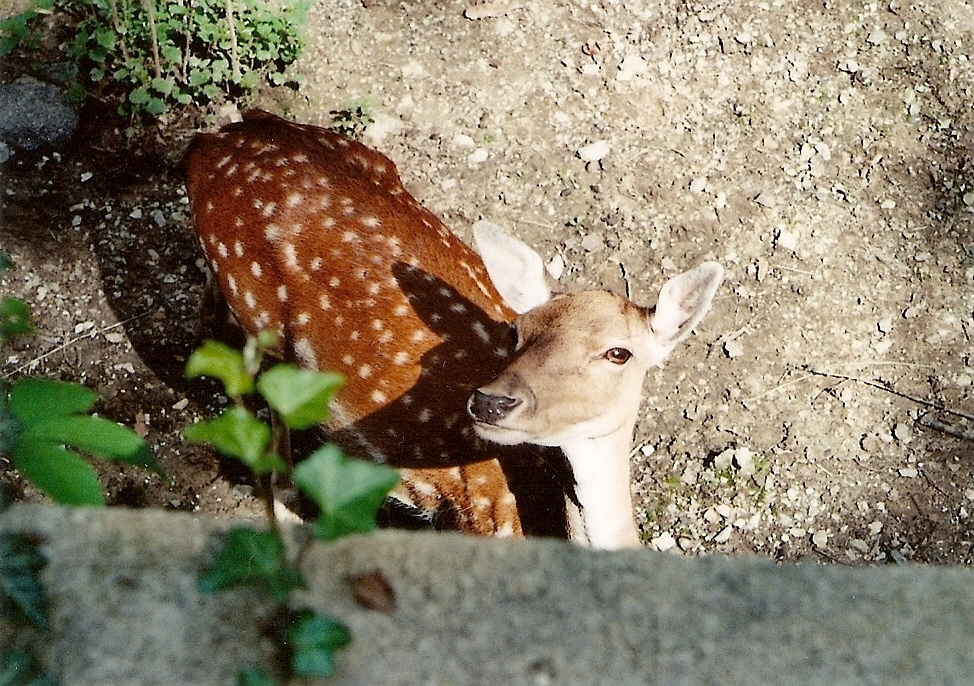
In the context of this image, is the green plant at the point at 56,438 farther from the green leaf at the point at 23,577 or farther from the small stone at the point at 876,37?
the small stone at the point at 876,37

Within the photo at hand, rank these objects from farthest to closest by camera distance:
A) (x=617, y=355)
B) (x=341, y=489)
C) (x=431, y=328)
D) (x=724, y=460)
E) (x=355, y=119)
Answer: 1. (x=355, y=119)
2. (x=724, y=460)
3. (x=431, y=328)
4. (x=617, y=355)
5. (x=341, y=489)

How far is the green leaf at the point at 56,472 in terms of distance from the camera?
1.17 m

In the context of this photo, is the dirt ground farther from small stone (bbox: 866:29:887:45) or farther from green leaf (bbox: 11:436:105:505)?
green leaf (bbox: 11:436:105:505)

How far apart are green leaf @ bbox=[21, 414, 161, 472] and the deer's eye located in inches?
60.1

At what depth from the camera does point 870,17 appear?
4.50 meters

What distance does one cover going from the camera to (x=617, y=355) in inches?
102

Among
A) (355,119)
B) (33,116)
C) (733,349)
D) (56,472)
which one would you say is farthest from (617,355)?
(33,116)

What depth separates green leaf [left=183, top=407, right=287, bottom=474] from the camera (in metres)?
0.95

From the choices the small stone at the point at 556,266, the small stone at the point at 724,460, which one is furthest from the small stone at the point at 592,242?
the small stone at the point at 724,460

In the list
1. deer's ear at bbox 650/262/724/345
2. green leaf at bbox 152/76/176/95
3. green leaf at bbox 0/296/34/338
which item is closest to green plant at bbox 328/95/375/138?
green leaf at bbox 152/76/176/95

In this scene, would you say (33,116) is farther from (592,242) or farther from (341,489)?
(341,489)

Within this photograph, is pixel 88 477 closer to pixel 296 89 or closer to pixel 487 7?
pixel 296 89

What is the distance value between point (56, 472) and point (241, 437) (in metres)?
0.36

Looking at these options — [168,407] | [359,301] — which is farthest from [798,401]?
[168,407]
